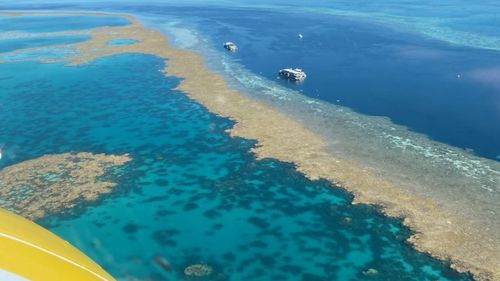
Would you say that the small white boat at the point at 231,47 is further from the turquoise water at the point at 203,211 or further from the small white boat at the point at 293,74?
the turquoise water at the point at 203,211

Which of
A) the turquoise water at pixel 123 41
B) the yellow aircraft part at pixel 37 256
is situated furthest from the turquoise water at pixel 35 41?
the yellow aircraft part at pixel 37 256

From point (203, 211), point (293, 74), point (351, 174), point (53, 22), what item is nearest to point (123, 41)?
point (53, 22)

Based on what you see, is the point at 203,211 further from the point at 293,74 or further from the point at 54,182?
the point at 293,74

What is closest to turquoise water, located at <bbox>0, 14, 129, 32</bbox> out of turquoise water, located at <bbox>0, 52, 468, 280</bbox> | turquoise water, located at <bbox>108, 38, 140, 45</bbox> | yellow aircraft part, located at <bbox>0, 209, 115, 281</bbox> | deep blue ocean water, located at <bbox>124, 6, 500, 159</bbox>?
turquoise water, located at <bbox>108, 38, 140, 45</bbox>

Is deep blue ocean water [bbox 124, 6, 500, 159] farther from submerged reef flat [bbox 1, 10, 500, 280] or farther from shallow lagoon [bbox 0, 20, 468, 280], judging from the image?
shallow lagoon [bbox 0, 20, 468, 280]

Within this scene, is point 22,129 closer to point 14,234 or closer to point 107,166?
point 107,166

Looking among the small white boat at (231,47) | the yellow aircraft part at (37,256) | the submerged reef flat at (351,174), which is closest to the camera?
the yellow aircraft part at (37,256)
